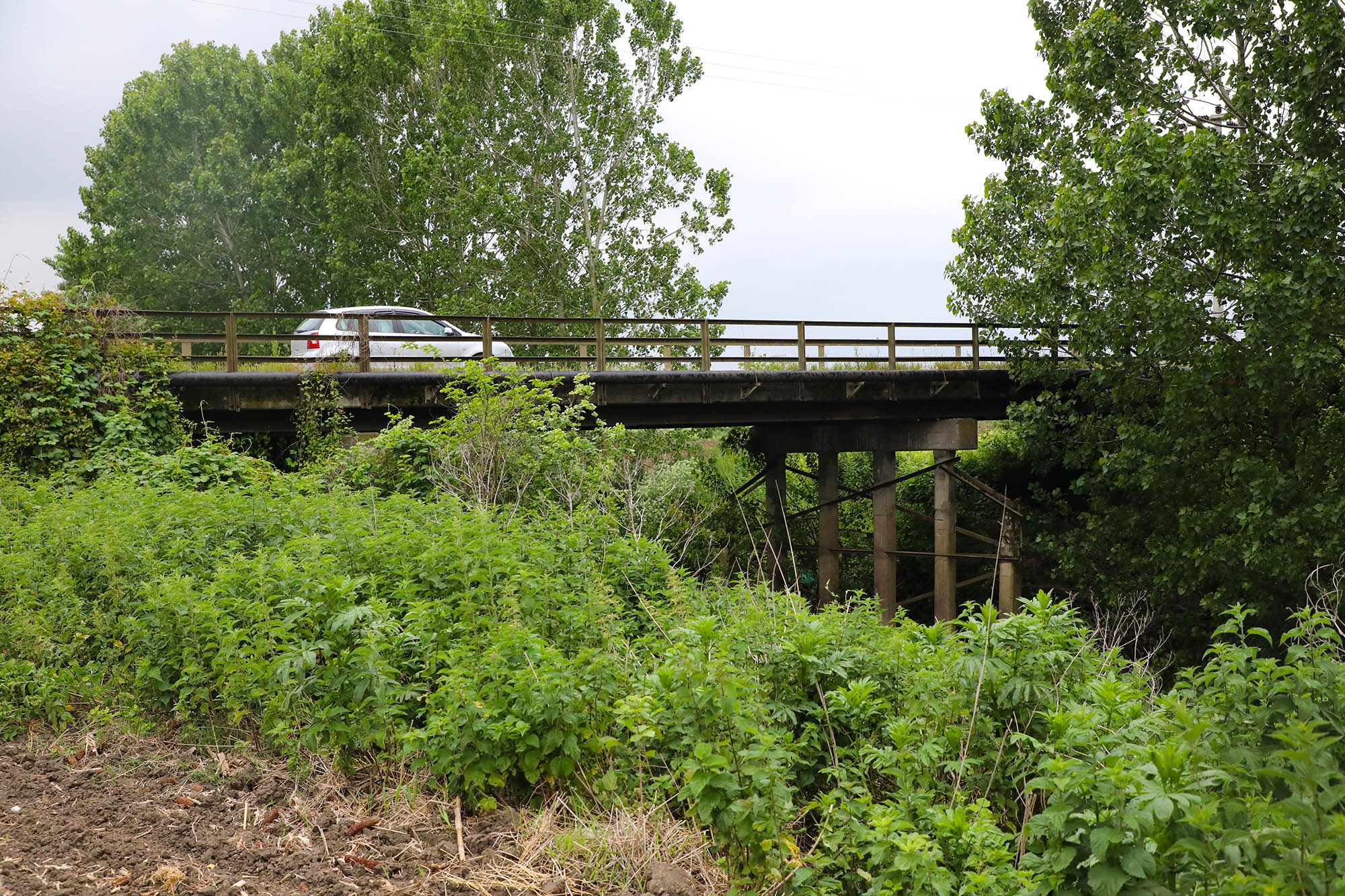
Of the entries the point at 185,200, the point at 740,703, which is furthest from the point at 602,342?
the point at 185,200

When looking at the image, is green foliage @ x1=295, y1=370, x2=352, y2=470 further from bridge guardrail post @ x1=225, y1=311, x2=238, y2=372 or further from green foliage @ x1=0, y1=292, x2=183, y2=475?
green foliage @ x1=0, y1=292, x2=183, y2=475

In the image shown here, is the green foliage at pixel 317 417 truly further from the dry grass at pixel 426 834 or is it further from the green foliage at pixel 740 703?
the dry grass at pixel 426 834

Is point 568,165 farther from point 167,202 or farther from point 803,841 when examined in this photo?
point 803,841

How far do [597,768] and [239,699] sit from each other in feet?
6.85

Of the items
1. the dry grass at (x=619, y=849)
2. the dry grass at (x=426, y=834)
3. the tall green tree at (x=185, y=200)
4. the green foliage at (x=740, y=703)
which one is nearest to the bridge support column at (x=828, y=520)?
the green foliage at (x=740, y=703)

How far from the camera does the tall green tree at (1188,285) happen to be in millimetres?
12430

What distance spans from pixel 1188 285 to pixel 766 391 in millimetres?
6714

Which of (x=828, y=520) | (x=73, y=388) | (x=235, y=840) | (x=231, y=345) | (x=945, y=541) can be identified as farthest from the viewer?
(x=828, y=520)

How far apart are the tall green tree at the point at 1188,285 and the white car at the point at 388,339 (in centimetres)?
968

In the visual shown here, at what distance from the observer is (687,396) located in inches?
635

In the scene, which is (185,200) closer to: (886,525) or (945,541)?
(886,525)

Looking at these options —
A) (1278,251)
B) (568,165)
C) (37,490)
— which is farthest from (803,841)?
(568,165)

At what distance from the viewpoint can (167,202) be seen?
33.2 metres

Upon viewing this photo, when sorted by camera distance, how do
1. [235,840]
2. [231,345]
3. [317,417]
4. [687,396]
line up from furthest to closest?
1. [687,396]
2. [231,345]
3. [317,417]
4. [235,840]
